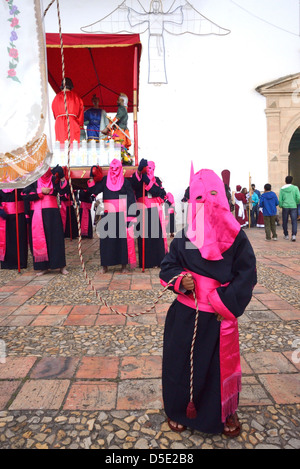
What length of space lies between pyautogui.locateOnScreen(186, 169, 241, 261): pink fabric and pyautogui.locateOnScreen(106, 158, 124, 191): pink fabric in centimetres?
382

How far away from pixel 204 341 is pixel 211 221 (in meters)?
0.62

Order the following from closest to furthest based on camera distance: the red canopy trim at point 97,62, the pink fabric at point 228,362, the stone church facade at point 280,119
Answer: the pink fabric at point 228,362, the red canopy trim at point 97,62, the stone church facade at point 280,119

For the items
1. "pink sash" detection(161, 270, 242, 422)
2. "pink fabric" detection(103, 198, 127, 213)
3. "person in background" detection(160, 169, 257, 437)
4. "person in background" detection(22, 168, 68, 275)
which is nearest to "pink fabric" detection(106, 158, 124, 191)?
"pink fabric" detection(103, 198, 127, 213)

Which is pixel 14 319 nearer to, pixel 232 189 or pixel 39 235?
pixel 39 235

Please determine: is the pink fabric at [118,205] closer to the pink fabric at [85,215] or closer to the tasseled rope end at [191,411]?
the tasseled rope end at [191,411]

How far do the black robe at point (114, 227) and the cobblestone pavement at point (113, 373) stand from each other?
122 cm

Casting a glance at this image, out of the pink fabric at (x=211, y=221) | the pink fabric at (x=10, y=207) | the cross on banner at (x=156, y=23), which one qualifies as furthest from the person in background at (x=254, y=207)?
the pink fabric at (x=211, y=221)

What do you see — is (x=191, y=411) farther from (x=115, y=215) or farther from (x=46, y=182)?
(x=46, y=182)

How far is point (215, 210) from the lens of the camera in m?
1.71

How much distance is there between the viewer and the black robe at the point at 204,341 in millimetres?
1684

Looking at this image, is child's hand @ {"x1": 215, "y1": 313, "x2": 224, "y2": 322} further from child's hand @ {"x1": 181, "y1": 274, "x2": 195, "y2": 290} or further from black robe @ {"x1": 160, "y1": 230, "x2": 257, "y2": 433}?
child's hand @ {"x1": 181, "y1": 274, "x2": 195, "y2": 290}

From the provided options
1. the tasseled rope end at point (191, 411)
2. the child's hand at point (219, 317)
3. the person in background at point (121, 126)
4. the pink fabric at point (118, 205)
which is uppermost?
the person in background at point (121, 126)

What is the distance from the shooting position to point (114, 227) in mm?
5531
